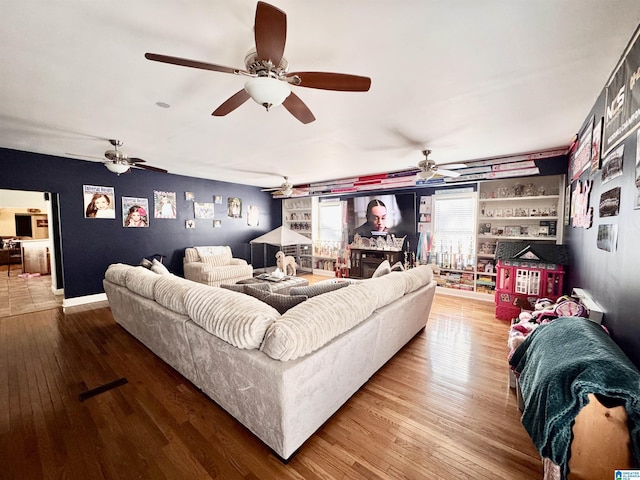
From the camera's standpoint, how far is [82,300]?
4.57 m

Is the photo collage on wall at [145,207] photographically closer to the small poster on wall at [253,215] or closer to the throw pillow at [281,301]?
the small poster on wall at [253,215]

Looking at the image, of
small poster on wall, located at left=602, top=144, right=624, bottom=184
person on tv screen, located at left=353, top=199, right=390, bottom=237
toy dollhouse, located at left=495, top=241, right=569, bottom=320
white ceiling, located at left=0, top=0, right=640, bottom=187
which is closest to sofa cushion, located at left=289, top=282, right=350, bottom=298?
white ceiling, located at left=0, top=0, right=640, bottom=187

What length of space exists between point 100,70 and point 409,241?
17.7 feet

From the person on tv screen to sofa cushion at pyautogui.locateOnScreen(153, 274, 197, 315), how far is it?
4610 mm

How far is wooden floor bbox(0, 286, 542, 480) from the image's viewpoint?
4.87 feet

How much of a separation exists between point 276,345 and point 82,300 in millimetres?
5169

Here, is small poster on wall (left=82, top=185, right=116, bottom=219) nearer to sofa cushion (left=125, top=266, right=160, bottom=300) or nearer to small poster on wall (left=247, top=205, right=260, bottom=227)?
sofa cushion (left=125, top=266, right=160, bottom=300)

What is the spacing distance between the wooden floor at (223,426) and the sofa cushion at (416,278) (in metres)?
0.76

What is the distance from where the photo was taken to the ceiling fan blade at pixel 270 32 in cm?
111

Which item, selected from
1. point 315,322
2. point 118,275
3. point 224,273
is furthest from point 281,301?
point 224,273

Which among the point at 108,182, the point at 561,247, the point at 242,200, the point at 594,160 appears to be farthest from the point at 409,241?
the point at 108,182

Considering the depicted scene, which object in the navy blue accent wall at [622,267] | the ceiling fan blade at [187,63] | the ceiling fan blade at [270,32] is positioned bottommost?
the navy blue accent wall at [622,267]

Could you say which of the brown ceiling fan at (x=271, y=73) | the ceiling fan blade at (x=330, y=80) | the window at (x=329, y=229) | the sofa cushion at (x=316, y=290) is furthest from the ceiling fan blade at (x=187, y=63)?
the window at (x=329, y=229)

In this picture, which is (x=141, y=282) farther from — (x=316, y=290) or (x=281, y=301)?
(x=316, y=290)
